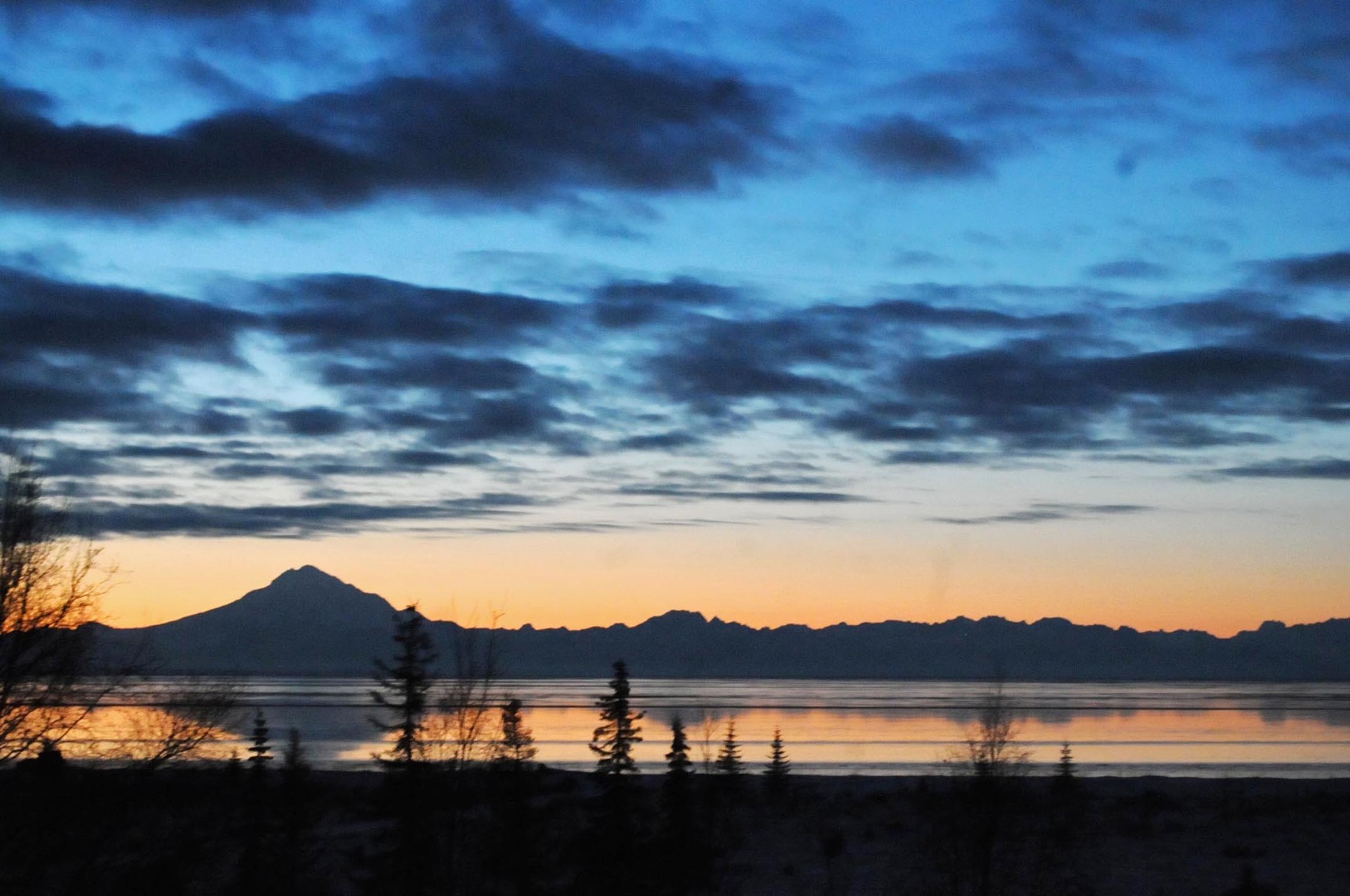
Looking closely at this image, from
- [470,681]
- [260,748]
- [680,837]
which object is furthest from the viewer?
[260,748]

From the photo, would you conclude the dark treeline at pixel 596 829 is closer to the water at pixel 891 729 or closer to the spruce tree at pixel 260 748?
the spruce tree at pixel 260 748

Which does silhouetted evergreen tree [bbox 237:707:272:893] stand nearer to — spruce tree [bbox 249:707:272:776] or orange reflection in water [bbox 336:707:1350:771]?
spruce tree [bbox 249:707:272:776]

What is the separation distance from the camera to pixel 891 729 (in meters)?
101

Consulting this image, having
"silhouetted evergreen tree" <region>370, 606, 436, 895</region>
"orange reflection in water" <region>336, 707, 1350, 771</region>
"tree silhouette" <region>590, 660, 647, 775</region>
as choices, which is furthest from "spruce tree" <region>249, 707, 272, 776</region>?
"orange reflection in water" <region>336, 707, 1350, 771</region>

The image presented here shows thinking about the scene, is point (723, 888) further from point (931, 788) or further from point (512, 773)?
point (931, 788)

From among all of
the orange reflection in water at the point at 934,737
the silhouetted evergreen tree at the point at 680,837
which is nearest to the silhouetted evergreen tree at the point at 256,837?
the silhouetted evergreen tree at the point at 680,837

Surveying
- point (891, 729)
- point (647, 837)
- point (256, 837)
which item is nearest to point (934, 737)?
point (891, 729)

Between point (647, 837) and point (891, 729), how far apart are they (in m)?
69.3

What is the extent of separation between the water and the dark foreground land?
2078 mm

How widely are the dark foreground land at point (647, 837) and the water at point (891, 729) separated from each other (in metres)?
2.08

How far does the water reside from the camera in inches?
2603

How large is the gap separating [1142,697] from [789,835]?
165 m

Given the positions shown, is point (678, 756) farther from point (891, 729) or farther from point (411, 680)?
point (891, 729)

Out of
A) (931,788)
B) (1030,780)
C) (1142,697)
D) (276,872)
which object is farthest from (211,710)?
(1142,697)
